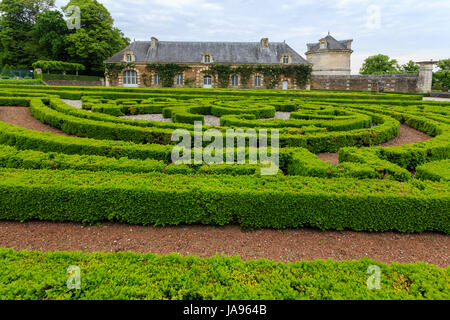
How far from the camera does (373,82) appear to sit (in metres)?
33.8

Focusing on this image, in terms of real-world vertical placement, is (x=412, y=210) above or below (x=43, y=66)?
below

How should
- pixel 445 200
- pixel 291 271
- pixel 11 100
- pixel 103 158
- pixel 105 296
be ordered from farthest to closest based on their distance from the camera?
pixel 11 100, pixel 103 158, pixel 445 200, pixel 291 271, pixel 105 296

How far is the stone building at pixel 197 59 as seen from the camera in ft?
120

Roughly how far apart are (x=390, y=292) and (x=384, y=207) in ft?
7.22

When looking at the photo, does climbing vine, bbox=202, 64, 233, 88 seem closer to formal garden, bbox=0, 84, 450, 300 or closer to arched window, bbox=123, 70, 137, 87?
arched window, bbox=123, 70, 137, 87

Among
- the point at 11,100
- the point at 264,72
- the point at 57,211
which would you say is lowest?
the point at 57,211

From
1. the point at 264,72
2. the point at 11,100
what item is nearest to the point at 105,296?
the point at 11,100

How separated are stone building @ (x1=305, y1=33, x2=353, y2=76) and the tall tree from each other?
47084 millimetres

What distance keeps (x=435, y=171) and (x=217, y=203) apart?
14.6 ft

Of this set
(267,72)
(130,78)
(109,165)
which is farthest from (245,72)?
(109,165)

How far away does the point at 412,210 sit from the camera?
4691 mm

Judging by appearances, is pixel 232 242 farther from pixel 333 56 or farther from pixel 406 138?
pixel 333 56

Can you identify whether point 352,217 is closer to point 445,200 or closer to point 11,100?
point 445,200
